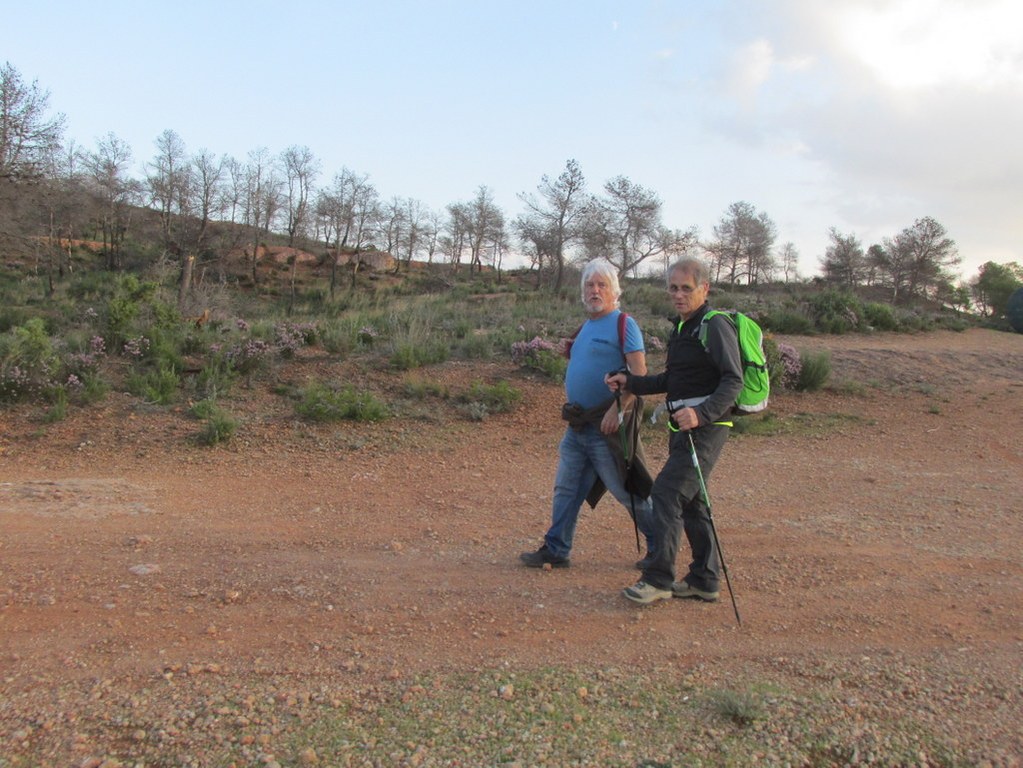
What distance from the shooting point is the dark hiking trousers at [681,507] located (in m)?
3.63

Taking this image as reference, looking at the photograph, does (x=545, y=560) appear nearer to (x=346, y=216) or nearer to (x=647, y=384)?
(x=647, y=384)

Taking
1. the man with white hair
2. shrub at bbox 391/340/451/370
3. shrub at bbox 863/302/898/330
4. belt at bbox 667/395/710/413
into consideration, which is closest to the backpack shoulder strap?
belt at bbox 667/395/710/413

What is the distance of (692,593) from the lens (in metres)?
3.74

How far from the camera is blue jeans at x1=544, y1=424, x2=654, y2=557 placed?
405cm

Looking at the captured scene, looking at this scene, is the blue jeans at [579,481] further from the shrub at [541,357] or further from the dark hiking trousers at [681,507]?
the shrub at [541,357]

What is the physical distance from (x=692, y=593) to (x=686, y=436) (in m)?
0.84

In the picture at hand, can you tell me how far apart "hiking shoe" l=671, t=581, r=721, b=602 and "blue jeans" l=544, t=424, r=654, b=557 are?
40 centimetres

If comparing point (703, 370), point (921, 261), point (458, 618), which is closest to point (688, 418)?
point (703, 370)

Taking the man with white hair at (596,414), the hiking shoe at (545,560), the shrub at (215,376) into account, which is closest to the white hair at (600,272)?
the man with white hair at (596,414)

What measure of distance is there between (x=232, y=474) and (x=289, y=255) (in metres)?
35.6

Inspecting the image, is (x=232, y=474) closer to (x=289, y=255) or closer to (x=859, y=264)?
(x=859, y=264)

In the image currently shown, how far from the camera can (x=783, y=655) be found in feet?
10.4

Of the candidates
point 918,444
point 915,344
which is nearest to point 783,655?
point 918,444

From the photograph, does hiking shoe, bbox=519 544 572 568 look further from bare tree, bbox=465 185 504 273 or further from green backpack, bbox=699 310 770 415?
bare tree, bbox=465 185 504 273
